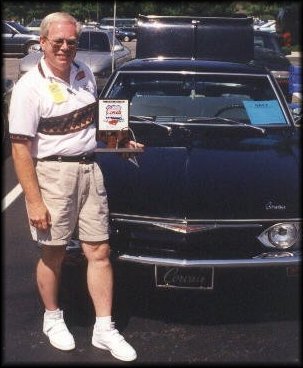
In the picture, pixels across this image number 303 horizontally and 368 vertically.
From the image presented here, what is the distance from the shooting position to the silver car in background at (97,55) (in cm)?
1405

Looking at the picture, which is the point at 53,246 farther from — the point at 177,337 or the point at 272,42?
the point at 272,42

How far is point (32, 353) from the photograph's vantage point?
3.62 metres

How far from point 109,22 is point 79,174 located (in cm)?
4041

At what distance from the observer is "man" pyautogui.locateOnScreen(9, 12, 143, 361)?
3.36 meters

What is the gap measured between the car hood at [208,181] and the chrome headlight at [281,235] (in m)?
0.06

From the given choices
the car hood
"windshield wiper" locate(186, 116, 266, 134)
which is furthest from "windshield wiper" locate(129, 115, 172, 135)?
the car hood

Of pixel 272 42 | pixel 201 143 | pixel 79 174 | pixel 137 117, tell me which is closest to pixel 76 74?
pixel 79 174

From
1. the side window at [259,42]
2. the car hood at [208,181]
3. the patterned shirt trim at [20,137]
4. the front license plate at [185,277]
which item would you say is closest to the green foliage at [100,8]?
the side window at [259,42]

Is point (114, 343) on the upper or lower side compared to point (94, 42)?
lower

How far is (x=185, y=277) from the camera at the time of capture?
12.2 feet

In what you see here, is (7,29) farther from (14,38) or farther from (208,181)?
(208,181)

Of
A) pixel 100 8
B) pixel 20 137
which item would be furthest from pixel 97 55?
pixel 100 8

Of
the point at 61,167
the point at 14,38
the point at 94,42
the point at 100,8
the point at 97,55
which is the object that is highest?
the point at 100,8

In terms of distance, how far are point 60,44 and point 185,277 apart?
1.40 metres
